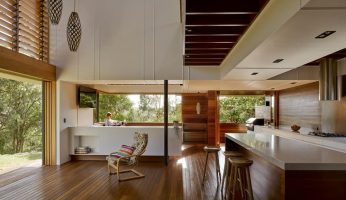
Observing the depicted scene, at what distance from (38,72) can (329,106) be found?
660cm

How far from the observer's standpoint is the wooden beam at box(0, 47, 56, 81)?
15.4 feet

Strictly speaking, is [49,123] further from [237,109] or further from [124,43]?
[237,109]

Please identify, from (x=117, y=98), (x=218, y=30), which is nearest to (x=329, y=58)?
(x=218, y=30)

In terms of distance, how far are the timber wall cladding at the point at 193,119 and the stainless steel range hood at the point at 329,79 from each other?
5.98m

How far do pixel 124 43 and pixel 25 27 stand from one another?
222 cm

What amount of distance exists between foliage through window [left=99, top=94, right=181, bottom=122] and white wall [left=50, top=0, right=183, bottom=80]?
4.53 meters

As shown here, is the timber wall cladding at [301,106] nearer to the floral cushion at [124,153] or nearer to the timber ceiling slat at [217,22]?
the timber ceiling slat at [217,22]

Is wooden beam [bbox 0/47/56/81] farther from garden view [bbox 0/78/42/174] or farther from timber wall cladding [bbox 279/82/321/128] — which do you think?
timber wall cladding [bbox 279/82/321/128]

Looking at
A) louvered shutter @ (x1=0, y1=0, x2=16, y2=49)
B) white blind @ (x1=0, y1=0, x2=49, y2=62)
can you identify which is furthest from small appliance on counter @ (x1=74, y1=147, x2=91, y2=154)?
louvered shutter @ (x1=0, y1=0, x2=16, y2=49)

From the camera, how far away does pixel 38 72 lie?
5.83 meters

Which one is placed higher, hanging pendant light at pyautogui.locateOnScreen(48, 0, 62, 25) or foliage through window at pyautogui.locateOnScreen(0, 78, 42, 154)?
hanging pendant light at pyautogui.locateOnScreen(48, 0, 62, 25)

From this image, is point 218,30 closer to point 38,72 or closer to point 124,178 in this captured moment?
point 124,178

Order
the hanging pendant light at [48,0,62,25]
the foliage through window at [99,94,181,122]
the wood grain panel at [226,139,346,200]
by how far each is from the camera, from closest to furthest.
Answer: the wood grain panel at [226,139,346,200], the hanging pendant light at [48,0,62,25], the foliage through window at [99,94,181,122]

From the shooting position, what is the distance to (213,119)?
1002 cm
